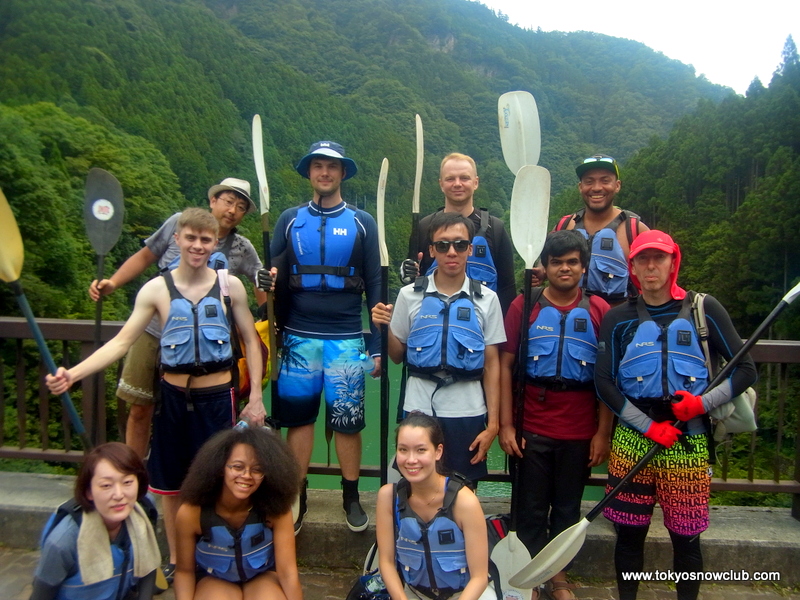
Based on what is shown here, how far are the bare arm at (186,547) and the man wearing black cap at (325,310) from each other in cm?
76

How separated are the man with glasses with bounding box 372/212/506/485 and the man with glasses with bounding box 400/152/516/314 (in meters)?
0.37

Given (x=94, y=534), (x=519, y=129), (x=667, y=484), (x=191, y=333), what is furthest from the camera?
(x=519, y=129)

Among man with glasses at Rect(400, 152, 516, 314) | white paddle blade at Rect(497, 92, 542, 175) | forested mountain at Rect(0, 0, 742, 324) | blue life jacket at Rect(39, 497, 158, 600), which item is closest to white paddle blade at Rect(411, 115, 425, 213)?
man with glasses at Rect(400, 152, 516, 314)

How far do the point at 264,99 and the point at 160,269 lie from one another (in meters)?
63.4

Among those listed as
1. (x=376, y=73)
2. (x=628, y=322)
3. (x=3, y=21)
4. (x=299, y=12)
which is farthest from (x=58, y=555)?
(x=299, y=12)

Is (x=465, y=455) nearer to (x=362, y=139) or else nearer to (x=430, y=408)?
(x=430, y=408)

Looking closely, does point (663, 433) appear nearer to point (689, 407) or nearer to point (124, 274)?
point (689, 407)

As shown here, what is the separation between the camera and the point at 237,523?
2.49 m

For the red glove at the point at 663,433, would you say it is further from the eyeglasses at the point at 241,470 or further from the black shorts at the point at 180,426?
the black shorts at the point at 180,426

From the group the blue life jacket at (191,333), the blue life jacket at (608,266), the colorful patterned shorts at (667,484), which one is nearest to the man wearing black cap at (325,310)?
the blue life jacket at (191,333)

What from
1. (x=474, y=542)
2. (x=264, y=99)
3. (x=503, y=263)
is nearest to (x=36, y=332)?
(x=474, y=542)

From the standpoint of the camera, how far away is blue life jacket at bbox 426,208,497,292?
10.8ft

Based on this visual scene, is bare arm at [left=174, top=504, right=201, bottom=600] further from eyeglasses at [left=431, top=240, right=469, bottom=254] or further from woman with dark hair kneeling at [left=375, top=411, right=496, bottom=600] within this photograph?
eyeglasses at [left=431, top=240, right=469, bottom=254]

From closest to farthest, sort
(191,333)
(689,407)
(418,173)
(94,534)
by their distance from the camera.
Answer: (94,534)
(689,407)
(191,333)
(418,173)
